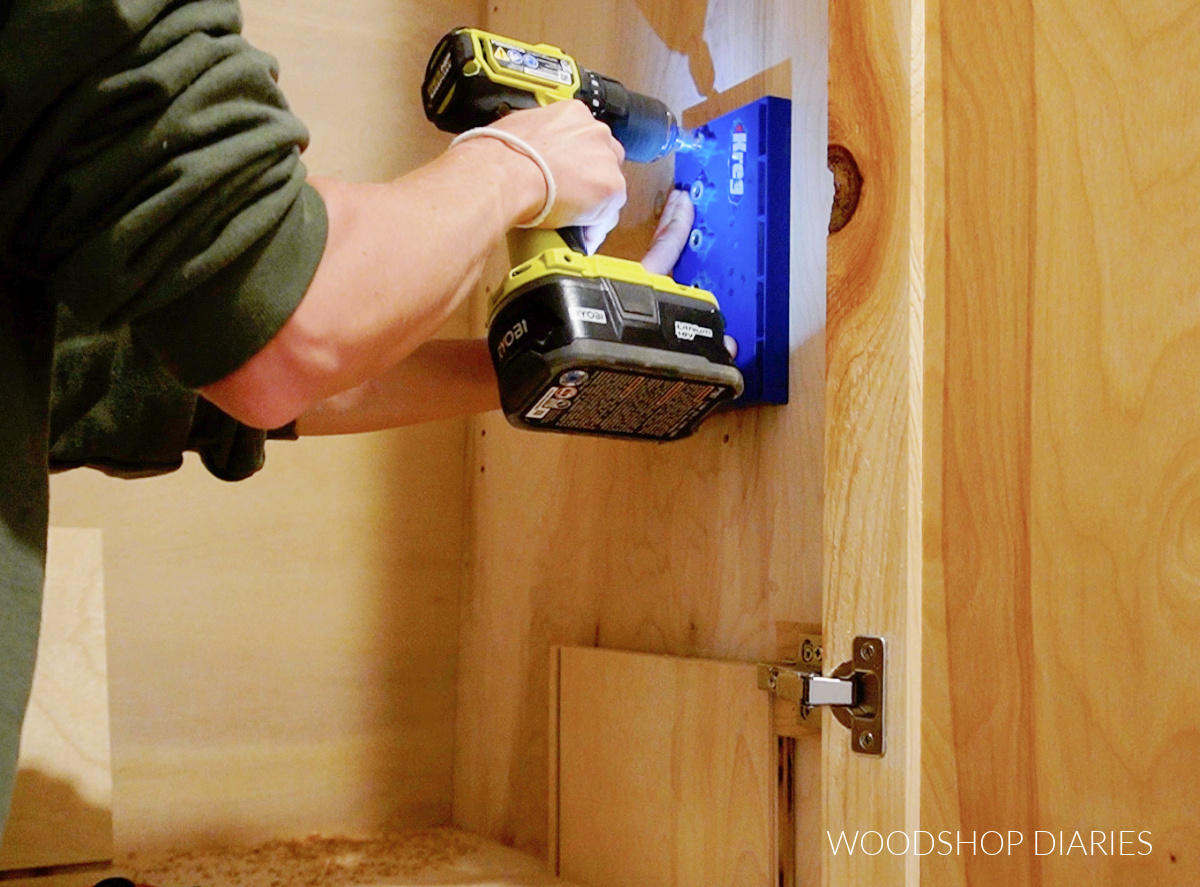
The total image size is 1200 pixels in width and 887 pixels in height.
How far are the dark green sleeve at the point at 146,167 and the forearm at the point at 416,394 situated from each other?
444mm

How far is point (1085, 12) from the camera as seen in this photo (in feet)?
2.25

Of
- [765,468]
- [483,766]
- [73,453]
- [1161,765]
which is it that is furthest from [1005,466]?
[483,766]

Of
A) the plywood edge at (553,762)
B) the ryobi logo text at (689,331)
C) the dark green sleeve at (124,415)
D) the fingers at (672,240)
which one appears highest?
the fingers at (672,240)

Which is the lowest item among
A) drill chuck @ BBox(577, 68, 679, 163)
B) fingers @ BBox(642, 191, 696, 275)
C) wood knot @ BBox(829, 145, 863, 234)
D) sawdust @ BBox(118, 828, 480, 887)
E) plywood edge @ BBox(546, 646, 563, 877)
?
sawdust @ BBox(118, 828, 480, 887)

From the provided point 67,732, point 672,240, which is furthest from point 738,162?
point 67,732

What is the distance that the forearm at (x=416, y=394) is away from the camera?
101cm

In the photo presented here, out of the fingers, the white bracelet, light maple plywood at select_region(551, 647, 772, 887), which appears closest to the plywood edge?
light maple plywood at select_region(551, 647, 772, 887)

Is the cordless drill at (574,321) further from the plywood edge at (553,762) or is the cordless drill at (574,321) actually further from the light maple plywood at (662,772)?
the plywood edge at (553,762)

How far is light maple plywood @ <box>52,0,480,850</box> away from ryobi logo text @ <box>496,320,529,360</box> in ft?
1.96

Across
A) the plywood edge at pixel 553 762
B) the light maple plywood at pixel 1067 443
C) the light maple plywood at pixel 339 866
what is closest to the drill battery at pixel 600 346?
→ the light maple plywood at pixel 1067 443

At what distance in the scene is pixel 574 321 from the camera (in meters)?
0.82

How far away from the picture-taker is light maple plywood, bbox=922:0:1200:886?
24.6 inches

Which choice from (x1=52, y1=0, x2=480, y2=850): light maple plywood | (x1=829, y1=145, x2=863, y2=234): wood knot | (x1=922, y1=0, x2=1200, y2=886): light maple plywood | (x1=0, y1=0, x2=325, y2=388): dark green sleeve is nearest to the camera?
(x1=0, y1=0, x2=325, y2=388): dark green sleeve

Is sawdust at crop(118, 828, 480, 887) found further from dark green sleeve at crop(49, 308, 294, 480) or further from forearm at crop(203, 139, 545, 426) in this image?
forearm at crop(203, 139, 545, 426)
